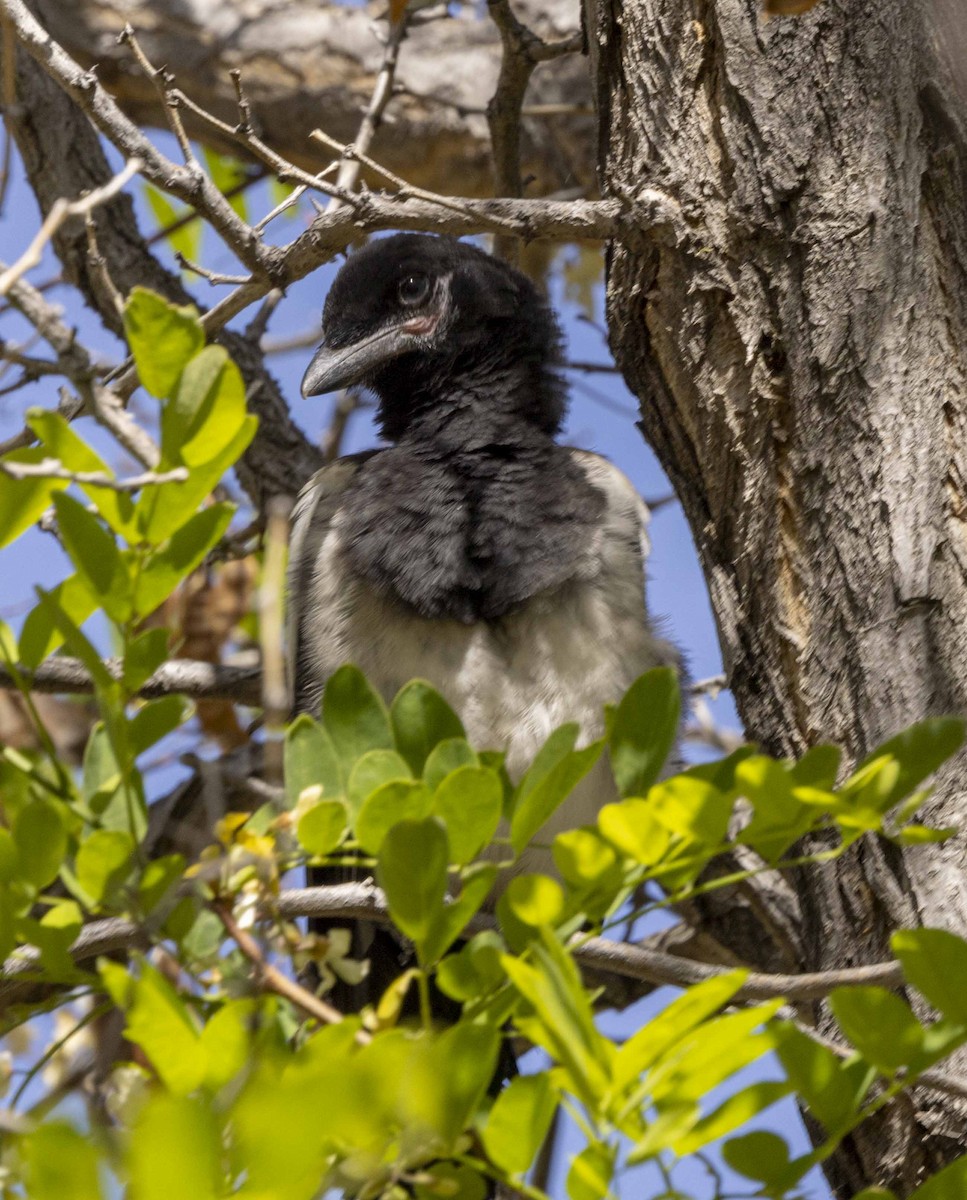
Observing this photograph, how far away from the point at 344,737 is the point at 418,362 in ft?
5.46

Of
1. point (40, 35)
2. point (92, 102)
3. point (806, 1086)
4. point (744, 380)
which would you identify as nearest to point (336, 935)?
point (806, 1086)

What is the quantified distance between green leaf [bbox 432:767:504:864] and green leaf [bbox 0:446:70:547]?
41cm

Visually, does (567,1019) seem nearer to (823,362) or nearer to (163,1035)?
(163,1035)

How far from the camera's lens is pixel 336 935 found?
1320 mm

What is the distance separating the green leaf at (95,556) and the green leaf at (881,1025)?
0.66m

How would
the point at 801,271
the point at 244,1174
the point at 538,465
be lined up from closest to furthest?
the point at 244,1174 < the point at 801,271 < the point at 538,465

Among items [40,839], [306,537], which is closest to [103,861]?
[40,839]

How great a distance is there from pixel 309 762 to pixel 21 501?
39 centimetres

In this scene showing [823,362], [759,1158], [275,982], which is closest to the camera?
[759,1158]

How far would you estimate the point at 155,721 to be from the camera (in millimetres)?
1279

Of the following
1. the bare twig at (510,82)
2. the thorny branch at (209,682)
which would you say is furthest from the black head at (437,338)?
the thorny branch at (209,682)

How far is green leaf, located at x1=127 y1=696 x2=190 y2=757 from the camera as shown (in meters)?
1.26

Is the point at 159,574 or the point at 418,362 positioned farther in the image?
the point at 418,362

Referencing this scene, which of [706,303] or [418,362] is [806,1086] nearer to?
[706,303]
